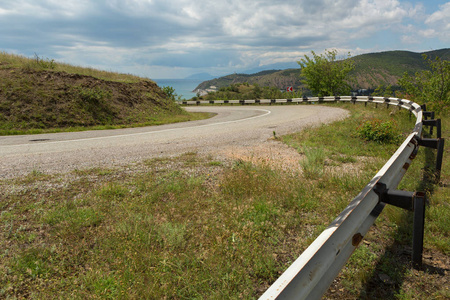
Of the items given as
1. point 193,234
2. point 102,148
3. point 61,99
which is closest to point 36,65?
point 61,99

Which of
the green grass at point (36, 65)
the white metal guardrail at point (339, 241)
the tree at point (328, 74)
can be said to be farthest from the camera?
the tree at point (328, 74)

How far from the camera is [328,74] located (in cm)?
3825

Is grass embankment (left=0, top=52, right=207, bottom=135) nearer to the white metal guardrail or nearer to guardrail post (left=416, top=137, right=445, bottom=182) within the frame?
guardrail post (left=416, top=137, right=445, bottom=182)

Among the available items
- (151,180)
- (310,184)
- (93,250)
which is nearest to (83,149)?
(151,180)

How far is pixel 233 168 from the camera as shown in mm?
5910

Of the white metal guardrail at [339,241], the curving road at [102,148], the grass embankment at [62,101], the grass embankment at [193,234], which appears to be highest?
the grass embankment at [62,101]

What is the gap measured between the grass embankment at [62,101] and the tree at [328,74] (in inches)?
1024

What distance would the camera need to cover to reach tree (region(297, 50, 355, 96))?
37750 millimetres

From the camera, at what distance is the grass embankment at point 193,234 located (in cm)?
272

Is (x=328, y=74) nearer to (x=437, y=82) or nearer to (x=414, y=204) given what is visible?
(x=437, y=82)

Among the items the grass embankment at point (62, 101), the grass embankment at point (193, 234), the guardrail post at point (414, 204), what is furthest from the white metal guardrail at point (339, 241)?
the grass embankment at point (62, 101)

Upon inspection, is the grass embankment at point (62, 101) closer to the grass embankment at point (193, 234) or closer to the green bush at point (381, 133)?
the grass embankment at point (193, 234)

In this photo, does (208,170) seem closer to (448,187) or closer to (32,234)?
(32,234)

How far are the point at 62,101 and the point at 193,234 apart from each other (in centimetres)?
1466
